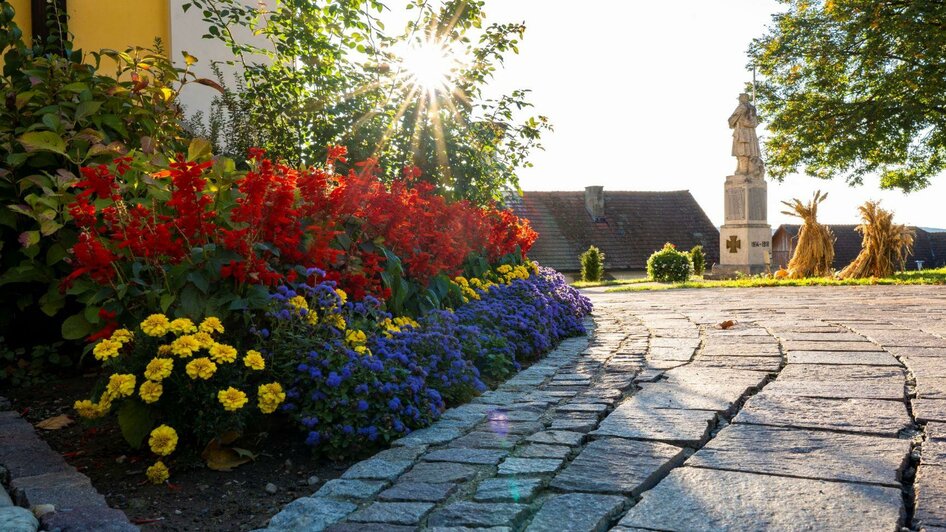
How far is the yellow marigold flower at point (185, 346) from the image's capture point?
10.1 ft

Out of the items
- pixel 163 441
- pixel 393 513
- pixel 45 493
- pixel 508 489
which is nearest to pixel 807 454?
pixel 508 489

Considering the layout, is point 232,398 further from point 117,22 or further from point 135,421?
point 117,22

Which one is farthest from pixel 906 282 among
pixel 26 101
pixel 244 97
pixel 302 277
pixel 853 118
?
pixel 26 101

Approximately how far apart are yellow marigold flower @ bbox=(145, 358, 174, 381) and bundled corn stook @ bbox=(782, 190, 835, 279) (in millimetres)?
15244

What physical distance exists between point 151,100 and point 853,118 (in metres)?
17.9

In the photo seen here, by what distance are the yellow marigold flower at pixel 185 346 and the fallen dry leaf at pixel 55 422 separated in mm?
1005

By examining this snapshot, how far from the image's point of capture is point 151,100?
17.3 feet

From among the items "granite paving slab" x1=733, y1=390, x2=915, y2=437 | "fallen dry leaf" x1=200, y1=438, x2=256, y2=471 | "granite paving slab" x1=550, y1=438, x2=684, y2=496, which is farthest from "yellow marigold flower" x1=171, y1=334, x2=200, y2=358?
"granite paving slab" x1=733, y1=390, x2=915, y2=437

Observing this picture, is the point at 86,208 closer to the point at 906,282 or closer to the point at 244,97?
the point at 244,97

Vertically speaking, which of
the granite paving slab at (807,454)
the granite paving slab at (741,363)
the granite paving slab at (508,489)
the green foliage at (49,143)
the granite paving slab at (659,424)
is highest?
the green foliage at (49,143)

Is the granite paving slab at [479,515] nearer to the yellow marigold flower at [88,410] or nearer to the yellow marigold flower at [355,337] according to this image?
the yellow marigold flower at [355,337]

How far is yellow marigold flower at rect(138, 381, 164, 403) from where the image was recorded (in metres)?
3.03

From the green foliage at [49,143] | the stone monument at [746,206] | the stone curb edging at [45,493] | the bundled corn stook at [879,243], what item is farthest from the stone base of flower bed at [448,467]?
the stone monument at [746,206]

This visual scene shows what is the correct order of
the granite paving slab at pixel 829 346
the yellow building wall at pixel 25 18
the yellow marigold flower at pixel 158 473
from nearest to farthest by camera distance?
the yellow marigold flower at pixel 158 473
the granite paving slab at pixel 829 346
the yellow building wall at pixel 25 18
